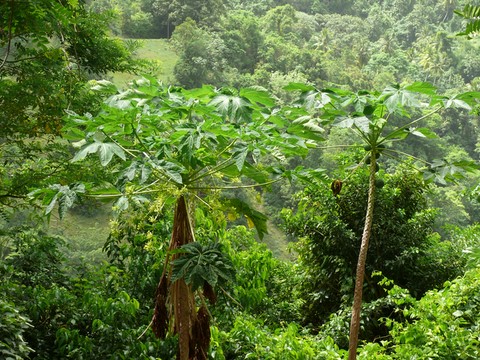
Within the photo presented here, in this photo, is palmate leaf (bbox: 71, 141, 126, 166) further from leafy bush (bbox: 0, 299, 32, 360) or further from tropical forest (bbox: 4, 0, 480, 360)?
leafy bush (bbox: 0, 299, 32, 360)

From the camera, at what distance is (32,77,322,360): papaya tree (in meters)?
1.67

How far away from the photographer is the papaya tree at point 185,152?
5.47 feet

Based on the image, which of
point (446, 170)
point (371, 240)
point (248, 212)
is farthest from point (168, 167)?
point (371, 240)

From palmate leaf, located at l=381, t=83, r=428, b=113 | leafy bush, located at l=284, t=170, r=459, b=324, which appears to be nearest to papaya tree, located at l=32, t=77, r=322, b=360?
palmate leaf, located at l=381, t=83, r=428, b=113

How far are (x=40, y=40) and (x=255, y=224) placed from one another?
195 centimetres

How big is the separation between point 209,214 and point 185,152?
1.92 ft

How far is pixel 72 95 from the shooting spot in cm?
371

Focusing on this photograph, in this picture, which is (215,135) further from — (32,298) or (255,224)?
(32,298)

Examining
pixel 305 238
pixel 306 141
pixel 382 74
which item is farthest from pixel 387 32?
pixel 306 141

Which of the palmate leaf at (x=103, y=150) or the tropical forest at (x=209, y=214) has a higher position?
the palmate leaf at (x=103, y=150)

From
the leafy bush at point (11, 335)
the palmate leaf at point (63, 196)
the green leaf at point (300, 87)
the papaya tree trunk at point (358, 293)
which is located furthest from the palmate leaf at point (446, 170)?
the leafy bush at point (11, 335)

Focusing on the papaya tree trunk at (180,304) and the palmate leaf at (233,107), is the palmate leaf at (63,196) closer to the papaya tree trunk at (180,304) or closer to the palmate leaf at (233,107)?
the papaya tree trunk at (180,304)

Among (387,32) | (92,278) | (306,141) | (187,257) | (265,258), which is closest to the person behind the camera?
(187,257)

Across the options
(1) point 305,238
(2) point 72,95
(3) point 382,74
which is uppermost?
(2) point 72,95
